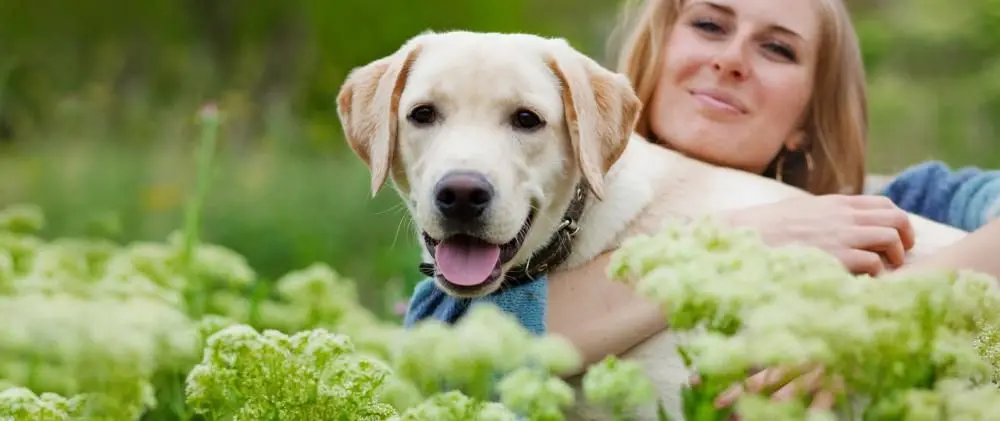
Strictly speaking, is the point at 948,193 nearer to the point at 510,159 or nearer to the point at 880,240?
the point at 880,240

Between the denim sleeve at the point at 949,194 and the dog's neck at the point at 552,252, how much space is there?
1.19 meters

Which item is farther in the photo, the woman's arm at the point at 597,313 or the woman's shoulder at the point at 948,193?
the woman's shoulder at the point at 948,193

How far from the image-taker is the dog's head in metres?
2.36

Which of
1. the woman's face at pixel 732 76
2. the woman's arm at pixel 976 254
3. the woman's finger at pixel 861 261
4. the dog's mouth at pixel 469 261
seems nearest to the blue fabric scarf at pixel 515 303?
the dog's mouth at pixel 469 261

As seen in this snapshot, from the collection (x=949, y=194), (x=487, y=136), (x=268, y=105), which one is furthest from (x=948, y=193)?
(x=268, y=105)

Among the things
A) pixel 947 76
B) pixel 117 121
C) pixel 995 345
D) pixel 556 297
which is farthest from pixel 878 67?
pixel 995 345

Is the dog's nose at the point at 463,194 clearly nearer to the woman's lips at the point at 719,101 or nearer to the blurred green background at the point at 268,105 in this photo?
the blurred green background at the point at 268,105

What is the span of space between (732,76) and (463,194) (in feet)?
3.98

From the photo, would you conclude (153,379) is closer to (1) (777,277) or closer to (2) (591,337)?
(2) (591,337)

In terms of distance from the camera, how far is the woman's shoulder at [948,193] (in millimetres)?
3297

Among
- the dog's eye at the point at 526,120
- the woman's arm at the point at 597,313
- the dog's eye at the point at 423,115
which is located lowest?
the woman's arm at the point at 597,313

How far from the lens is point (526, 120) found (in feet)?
8.25

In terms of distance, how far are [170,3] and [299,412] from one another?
50.9 ft

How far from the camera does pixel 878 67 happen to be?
1283 centimetres
